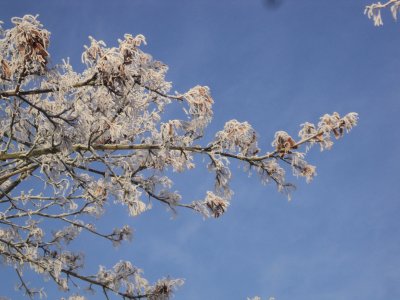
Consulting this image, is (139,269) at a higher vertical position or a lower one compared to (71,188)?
lower

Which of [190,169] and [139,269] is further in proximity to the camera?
[139,269]

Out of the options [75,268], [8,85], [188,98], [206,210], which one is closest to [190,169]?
[206,210]

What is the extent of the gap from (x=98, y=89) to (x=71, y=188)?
166 inches

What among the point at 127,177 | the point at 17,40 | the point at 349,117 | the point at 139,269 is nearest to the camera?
the point at 17,40

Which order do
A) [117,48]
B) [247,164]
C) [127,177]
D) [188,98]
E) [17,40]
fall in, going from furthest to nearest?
1. [127,177]
2. [247,164]
3. [188,98]
4. [117,48]
5. [17,40]

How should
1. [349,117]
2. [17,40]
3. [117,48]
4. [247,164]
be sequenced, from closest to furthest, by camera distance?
1. [17,40]
2. [117,48]
3. [349,117]
4. [247,164]

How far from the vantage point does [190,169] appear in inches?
272

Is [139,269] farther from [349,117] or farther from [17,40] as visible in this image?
[17,40]

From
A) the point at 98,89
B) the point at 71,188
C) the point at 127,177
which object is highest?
the point at 71,188

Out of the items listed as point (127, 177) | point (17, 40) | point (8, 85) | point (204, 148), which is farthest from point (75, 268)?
point (17, 40)

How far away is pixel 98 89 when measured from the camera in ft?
16.0

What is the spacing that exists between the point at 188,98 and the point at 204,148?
89cm

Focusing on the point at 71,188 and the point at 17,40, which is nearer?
the point at 17,40

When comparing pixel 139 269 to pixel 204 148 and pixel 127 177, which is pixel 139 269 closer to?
pixel 127 177
